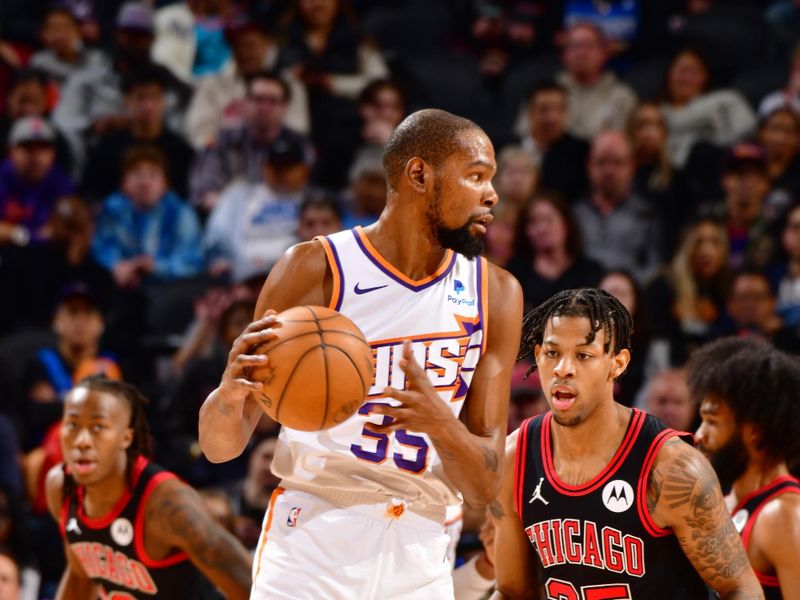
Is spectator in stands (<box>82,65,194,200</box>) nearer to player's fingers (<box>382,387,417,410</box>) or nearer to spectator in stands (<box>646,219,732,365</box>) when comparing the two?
spectator in stands (<box>646,219,732,365</box>)

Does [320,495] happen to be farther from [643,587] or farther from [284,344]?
[643,587]

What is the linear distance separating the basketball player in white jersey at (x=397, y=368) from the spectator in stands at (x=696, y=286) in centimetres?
451

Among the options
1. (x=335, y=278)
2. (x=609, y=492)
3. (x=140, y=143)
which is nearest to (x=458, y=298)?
(x=335, y=278)

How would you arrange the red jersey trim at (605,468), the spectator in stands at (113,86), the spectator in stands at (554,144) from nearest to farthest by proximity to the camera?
1. the red jersey trim at (605,468)
2. the spectator in stands at (554,144)
3. the spectator in stands at (113,86)

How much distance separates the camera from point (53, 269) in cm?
898

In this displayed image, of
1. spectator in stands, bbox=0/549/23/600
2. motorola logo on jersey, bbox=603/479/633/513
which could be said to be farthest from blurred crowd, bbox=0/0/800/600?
motorola logo on jersey, bbox=603/479/633/513

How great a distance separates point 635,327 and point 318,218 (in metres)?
2.16

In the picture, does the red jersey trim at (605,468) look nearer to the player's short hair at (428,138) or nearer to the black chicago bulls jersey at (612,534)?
the black chicago bulls jersey at (612,534)

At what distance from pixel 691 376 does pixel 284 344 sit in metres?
1.95

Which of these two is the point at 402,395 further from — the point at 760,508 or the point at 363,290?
the point at 760,508

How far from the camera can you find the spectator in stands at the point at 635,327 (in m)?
7.56

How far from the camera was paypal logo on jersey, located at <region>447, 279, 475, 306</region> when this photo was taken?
3.95 m

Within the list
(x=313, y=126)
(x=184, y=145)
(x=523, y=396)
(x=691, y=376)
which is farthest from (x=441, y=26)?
(x=691, y=376)

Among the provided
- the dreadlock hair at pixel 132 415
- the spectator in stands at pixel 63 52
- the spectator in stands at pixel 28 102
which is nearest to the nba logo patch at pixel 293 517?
the dreadlock hair at pixel 132 415
